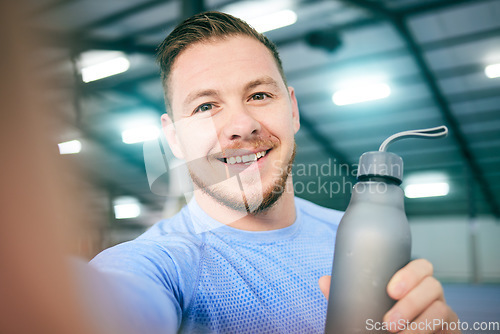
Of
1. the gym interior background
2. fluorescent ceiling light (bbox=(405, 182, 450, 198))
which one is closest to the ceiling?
the gym interior background

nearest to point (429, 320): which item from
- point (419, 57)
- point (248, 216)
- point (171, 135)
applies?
point (248, 216)

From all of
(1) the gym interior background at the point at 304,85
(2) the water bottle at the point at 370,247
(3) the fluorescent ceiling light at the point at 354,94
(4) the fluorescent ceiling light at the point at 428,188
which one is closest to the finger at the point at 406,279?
(2) the water bottle at the point at 370,247

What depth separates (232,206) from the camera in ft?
1.61

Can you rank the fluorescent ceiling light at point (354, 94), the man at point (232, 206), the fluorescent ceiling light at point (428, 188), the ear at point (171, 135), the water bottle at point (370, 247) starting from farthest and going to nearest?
1. the fluorescent ceiling light at point (428, 188)
2. the fluorescent ceiling light at point (354, 94)
3. the ear at point (171, 135)
4. the man at point (232, 206)
5. the water bottle at point (370, 247)

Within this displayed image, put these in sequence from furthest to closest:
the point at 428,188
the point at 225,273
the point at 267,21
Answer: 1. the point at 428,188
2. the point at 267,21
3. the point at 225,273

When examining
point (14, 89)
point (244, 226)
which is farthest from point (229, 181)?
point (14, 89)

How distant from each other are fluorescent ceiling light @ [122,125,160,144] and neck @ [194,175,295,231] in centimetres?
12

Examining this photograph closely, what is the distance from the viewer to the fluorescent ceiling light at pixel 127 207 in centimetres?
58

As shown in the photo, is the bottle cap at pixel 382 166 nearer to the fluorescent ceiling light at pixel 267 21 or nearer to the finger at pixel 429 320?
the finger at pixel 429 320

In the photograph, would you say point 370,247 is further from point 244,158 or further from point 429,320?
point 244,158

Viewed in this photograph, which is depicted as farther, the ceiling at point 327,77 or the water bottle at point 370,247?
the ceiling at point 327,77

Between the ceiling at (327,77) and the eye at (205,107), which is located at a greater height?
the ceiling at (327,77)

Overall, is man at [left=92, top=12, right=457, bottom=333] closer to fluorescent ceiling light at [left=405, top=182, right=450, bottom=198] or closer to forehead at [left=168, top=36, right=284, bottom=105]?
forehead at [left=168, top=36, right=284, bottom=105]

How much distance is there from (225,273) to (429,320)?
0.22 m
